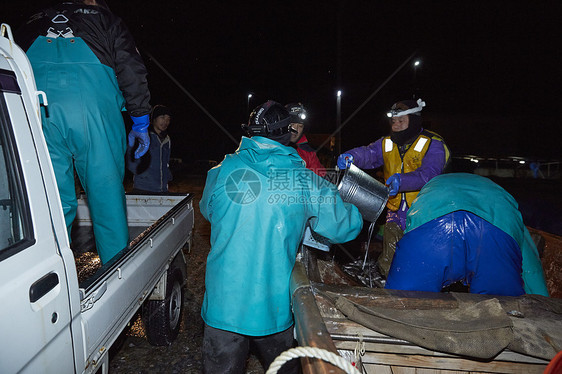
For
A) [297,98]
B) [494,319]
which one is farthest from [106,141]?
[297,98]

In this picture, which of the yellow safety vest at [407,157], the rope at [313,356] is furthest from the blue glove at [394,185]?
the rope at [313,356]

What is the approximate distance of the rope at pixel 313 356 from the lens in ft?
3.30

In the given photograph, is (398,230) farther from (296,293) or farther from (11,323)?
(11,323)

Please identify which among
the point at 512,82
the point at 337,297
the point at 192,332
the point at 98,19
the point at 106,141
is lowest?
the point at 192,332

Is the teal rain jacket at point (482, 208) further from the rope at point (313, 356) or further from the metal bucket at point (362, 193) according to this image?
the rope at point (313, 356)

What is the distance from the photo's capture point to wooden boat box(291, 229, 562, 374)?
4.82ft

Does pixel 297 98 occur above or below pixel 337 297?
above

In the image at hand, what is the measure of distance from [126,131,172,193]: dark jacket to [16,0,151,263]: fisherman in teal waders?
2.81 m

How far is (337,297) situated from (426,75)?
29.8m

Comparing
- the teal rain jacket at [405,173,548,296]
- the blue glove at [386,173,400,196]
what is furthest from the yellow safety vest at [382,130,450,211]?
the teal rain jacket at [405,173,548,296]

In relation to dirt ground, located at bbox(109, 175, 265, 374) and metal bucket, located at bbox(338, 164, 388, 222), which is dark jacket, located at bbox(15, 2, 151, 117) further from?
dirt ground, located at bbox(109, 175, 265, 374)

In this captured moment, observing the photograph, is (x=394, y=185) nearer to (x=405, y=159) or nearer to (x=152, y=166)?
(x=405, y=159)

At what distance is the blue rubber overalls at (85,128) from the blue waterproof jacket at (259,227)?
839 millimetres

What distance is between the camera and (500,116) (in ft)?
87.6
